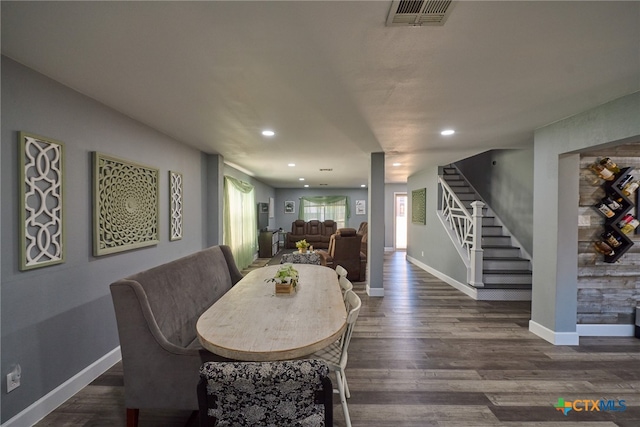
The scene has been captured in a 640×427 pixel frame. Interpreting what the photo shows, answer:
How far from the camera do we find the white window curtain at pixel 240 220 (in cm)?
565

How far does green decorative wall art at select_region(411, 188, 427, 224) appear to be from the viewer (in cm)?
663

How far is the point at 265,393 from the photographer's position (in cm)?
109

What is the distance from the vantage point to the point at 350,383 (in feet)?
7.59

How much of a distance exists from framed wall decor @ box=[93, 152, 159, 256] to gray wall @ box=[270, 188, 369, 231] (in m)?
8.11

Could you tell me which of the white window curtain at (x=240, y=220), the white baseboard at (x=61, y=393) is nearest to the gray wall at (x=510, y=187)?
the white window curtain at (x=240, y=220)

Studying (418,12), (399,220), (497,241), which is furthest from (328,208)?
(418,12)

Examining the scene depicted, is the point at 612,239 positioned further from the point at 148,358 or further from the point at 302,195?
the point at 302,195

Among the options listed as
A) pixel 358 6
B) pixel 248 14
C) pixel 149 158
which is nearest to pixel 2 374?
pixel 149 158

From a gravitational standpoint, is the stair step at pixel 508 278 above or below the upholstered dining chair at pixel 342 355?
below

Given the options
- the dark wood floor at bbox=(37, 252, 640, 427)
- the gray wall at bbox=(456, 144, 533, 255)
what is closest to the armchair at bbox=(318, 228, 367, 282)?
the dark wood floor at bbox=(37, 252, 640, 427)

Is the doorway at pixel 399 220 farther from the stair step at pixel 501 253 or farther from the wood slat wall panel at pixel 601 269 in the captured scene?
the wood slat wall panel at pixel 601 269

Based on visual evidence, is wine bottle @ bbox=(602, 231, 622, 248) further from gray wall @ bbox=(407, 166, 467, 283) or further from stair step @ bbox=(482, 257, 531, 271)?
gray wall @ bbox=(407, 166, 467, 283)

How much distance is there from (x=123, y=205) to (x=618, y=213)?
16.3ft

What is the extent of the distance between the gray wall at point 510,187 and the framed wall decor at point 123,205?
534 cm
